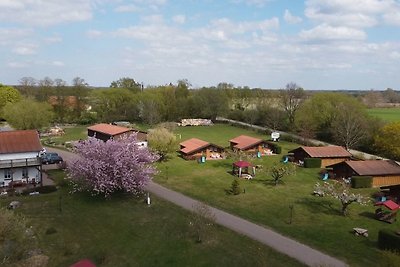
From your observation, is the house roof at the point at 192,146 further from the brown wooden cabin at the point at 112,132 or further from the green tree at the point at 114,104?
the green tree at the point at 114,104

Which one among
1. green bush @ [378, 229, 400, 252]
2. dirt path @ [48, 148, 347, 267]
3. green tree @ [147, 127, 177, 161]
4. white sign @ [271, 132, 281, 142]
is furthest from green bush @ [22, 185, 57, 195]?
white sign @ [271, 132, 281, 142]

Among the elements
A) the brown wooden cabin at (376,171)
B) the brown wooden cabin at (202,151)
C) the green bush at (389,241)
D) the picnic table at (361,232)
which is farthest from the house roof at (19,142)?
the brown wooden cabin at (376,171)

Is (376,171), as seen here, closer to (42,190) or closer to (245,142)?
(245,142)

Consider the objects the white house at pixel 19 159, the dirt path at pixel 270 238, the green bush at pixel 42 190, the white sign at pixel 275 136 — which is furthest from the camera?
the white sign at pixel 275 136

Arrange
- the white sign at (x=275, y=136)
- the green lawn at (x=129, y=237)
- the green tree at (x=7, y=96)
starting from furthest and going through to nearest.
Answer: the green tree at (x=7, y=96) → the white sign at (x=275, y=136) → the green lawn at (x=129, y=237)

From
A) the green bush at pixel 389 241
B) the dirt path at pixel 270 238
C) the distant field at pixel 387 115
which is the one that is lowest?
the dirt path at pixel 270 238
